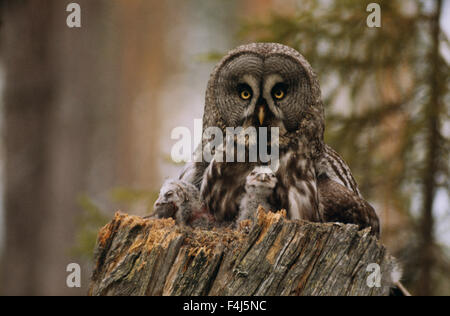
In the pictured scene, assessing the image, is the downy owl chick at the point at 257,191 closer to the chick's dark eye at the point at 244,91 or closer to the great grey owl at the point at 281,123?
the great grey owl at the point at 281,123

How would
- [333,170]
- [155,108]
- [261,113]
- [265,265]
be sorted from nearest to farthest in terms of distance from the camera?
[265,265], [261,113], [333,170], [155,108]

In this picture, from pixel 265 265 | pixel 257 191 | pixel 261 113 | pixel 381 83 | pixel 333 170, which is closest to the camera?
pixel 265 265

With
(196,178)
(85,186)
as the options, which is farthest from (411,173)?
(85,186)

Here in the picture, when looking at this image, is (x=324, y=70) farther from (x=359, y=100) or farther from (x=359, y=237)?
(x=359, y=237)

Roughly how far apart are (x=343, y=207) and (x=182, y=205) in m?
0.87

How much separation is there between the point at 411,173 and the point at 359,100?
2.43 ft

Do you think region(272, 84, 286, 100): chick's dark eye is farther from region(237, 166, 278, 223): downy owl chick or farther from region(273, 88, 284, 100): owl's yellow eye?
region(237, 166, 278, 223): downy owl chick

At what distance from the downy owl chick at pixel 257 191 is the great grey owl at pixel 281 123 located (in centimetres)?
10

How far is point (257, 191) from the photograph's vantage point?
2.22 m

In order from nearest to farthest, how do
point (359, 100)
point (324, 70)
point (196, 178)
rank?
1. point (196, 178)
2. point (324, 70)
3. point (359, 100)

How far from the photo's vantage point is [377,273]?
179 centimetres

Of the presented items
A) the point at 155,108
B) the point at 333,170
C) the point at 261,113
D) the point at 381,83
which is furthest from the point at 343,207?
the point at 155,108

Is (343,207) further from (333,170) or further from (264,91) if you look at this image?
(264,91)
